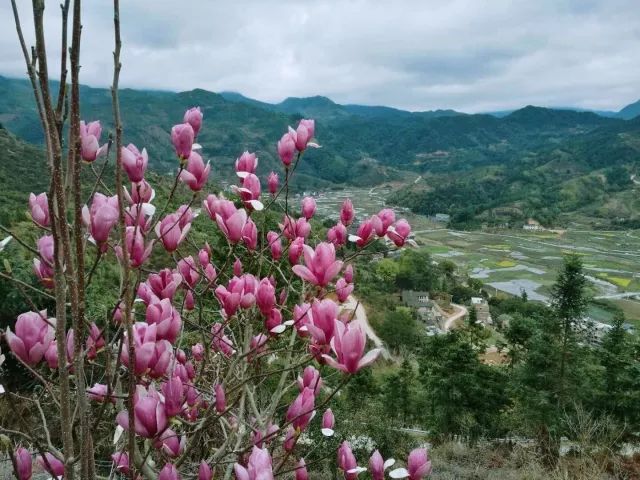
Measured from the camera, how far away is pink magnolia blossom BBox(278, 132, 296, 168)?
1488 millimetres

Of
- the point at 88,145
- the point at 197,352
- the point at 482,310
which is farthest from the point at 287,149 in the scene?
the point at 482,310

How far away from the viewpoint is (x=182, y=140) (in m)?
1.05

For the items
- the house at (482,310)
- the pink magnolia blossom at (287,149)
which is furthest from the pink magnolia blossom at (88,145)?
the house at (482,310)

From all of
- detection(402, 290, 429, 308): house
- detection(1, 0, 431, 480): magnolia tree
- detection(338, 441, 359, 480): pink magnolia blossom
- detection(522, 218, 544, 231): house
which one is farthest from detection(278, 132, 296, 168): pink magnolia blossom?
detection(522, 218, 544, 231): house

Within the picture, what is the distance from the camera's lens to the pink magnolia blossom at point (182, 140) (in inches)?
41.2

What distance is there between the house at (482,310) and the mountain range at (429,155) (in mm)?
29367

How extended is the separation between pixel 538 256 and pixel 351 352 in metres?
59.4

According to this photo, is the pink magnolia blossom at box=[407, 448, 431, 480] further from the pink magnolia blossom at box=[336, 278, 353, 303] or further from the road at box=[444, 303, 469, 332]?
the road at box=[444, 303, 469, 332]

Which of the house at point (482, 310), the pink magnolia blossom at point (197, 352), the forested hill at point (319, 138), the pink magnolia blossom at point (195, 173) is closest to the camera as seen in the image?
the pink magnolia blossom at point (195, 173)

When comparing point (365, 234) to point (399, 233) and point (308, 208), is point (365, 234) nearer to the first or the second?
point (399, 233)

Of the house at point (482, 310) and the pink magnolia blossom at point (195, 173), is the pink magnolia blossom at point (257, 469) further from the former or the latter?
the house at point (482, 310)

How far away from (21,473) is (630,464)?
323 inches

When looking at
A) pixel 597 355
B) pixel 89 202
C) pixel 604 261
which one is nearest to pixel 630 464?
pixel 597 355

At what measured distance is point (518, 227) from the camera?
75.4 m
